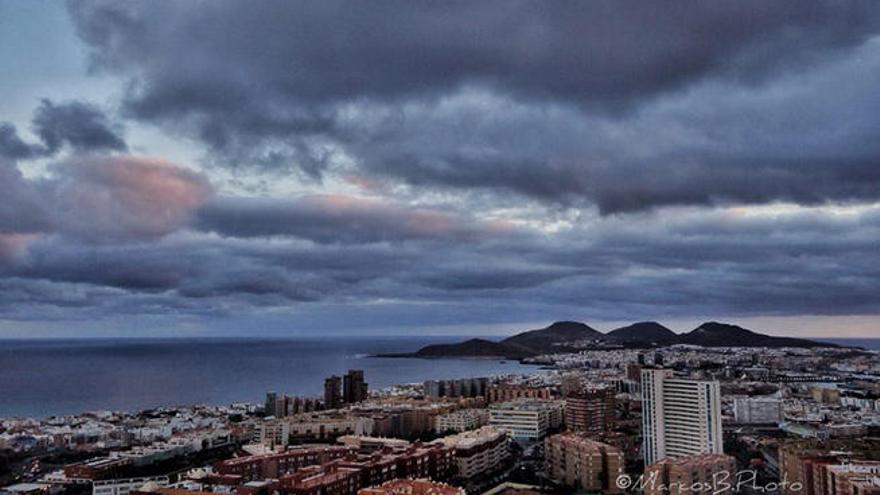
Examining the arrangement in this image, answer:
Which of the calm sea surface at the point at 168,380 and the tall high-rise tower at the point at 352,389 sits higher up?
the tall high-rise tower at the point at 352,389

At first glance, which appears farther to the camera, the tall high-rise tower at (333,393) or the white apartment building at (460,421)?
the tall high-rise tower at (333,393)

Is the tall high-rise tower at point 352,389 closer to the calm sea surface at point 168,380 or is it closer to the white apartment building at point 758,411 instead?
the calm sea surface at point 168,380

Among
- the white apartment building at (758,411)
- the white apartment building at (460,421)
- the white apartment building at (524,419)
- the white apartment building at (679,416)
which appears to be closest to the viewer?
the white apartment building at (679,416)

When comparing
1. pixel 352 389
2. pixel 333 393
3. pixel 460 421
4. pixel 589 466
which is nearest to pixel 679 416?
pixel 589 466

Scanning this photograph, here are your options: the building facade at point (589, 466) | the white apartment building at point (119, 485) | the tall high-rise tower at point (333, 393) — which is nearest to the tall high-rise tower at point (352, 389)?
the tall high-rise tower at point (333, 393)

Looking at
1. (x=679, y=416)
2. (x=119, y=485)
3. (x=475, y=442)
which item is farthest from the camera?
(x=475, y=442)

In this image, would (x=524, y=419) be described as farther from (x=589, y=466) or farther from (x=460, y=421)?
(x=589, y=466)

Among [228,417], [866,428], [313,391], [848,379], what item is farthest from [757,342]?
[228,417]
